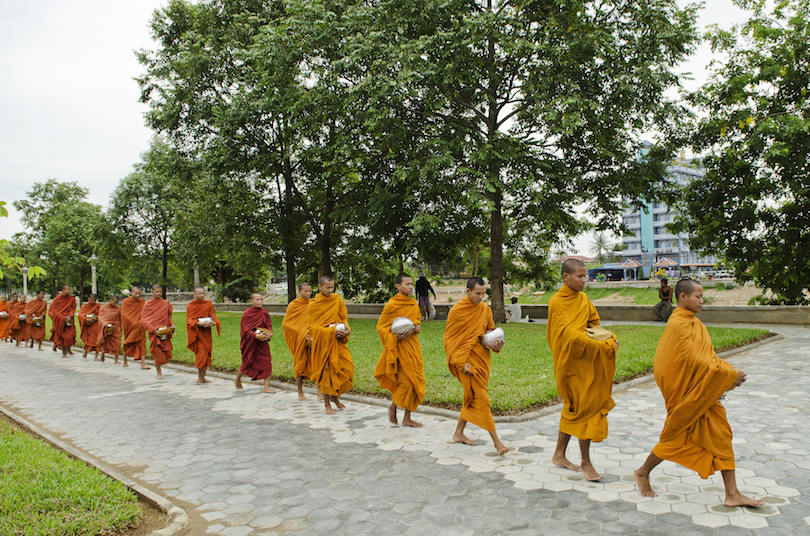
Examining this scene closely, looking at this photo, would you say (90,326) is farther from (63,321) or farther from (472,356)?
(472,356)

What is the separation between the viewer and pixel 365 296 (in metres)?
30.0

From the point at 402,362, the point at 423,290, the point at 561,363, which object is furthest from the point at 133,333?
the point at 561,363

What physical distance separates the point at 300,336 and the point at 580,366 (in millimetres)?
5207

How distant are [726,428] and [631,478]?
1053 millimetres

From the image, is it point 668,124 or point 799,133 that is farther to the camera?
point 668,124

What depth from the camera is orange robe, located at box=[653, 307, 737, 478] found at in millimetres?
3939

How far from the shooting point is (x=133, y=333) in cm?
1354

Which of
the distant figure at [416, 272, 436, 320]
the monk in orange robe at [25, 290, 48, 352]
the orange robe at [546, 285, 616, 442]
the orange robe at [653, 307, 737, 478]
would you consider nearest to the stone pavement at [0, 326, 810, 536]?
the orange robe at [653, 307, 737, 478]

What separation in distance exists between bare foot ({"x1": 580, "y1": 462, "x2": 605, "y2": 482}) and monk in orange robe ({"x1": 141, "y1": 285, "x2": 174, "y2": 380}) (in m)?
9.45

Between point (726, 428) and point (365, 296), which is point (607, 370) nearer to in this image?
point (726, 428)

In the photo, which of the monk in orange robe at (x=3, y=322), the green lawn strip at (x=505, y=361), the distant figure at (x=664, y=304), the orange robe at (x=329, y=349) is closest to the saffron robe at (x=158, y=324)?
the green lawn strip at (x=505, y=361)

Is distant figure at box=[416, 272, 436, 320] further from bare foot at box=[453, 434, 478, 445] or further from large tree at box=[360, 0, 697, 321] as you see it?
bare foot at box=[453, 434, 478, 445]

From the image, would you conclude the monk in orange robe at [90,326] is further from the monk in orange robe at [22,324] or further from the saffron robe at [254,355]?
the saffron robe at [254,355]

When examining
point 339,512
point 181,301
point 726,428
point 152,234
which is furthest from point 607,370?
point 181,301
